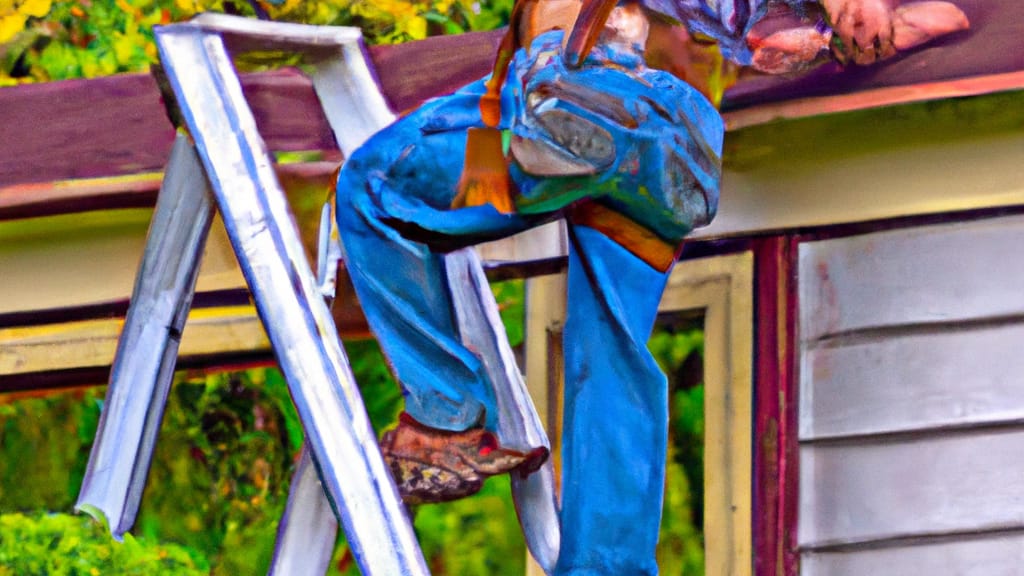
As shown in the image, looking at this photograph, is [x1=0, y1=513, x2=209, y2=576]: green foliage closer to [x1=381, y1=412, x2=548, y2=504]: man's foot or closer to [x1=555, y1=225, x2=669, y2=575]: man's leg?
[x1=381, y1=412, x2=548, y2=504]: man's foot

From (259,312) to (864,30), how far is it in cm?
91

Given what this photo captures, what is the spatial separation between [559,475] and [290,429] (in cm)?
48

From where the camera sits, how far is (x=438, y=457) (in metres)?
2.43

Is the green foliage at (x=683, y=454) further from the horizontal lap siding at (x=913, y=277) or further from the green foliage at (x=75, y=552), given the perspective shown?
the green foliage at (x=75, y=552)

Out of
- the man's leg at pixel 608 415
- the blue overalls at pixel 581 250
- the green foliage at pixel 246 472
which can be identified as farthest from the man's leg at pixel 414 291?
the green foliage at pixel 246 472

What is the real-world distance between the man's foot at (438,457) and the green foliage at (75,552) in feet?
1.66

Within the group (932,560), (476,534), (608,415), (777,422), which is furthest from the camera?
(476,534)

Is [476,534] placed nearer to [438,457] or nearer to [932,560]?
[438,457]

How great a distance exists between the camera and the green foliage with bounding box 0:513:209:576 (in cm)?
276

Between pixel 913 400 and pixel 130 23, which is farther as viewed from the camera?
pixel 130 23

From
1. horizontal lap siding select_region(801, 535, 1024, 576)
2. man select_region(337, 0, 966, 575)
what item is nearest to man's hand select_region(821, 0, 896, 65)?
man select_region(337, 0, 966, 575)

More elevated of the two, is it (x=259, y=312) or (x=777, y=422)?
(x=259, y=312)

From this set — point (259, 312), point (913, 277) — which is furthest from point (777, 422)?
point (259, 312)

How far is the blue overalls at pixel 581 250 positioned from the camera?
7.74 ft
